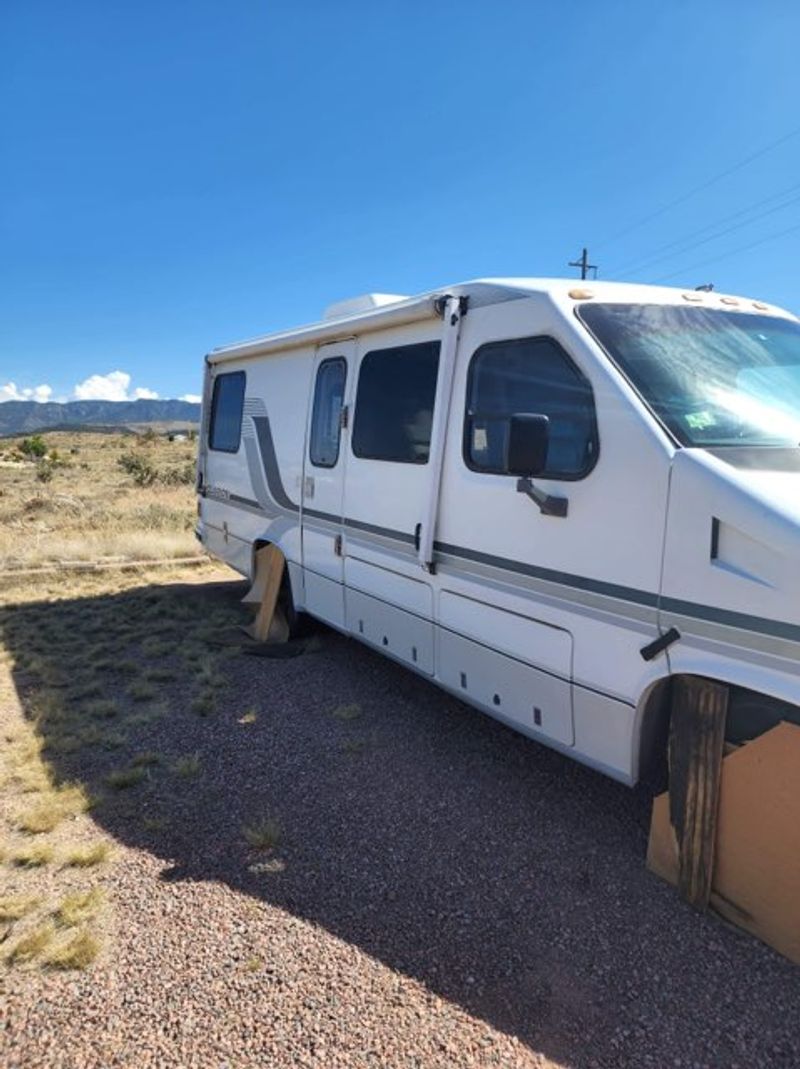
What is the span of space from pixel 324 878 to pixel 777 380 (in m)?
2.99

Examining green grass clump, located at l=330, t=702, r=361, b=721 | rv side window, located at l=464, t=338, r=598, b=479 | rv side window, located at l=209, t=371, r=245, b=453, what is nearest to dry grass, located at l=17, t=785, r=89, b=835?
green grass clump, located at l=330, t=702, r=361, b=721

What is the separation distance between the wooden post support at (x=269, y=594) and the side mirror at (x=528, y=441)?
11.8ft

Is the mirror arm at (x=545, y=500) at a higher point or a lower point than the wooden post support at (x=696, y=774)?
higher

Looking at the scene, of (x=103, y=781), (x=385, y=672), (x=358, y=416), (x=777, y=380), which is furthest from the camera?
(x=385, y=672)

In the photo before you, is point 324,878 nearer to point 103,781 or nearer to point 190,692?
point 103,781

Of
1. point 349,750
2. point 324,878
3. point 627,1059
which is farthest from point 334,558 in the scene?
point 627,1059

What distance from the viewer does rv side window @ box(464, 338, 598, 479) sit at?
3113mm

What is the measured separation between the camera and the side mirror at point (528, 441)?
9.82 ft

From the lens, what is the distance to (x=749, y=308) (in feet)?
12.3

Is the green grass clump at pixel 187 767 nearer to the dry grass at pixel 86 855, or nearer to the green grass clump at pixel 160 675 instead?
the dry grass at pixel 86 855

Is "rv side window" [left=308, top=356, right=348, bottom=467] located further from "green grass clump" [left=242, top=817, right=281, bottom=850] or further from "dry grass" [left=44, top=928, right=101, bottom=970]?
"dry grass" [left=44, top=928, right=101, bottom=970]

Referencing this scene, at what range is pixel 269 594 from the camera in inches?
251

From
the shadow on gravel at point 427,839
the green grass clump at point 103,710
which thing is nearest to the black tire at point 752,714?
the shadow on gravel at point 427,839

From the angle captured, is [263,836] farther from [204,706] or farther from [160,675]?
[160,675]
